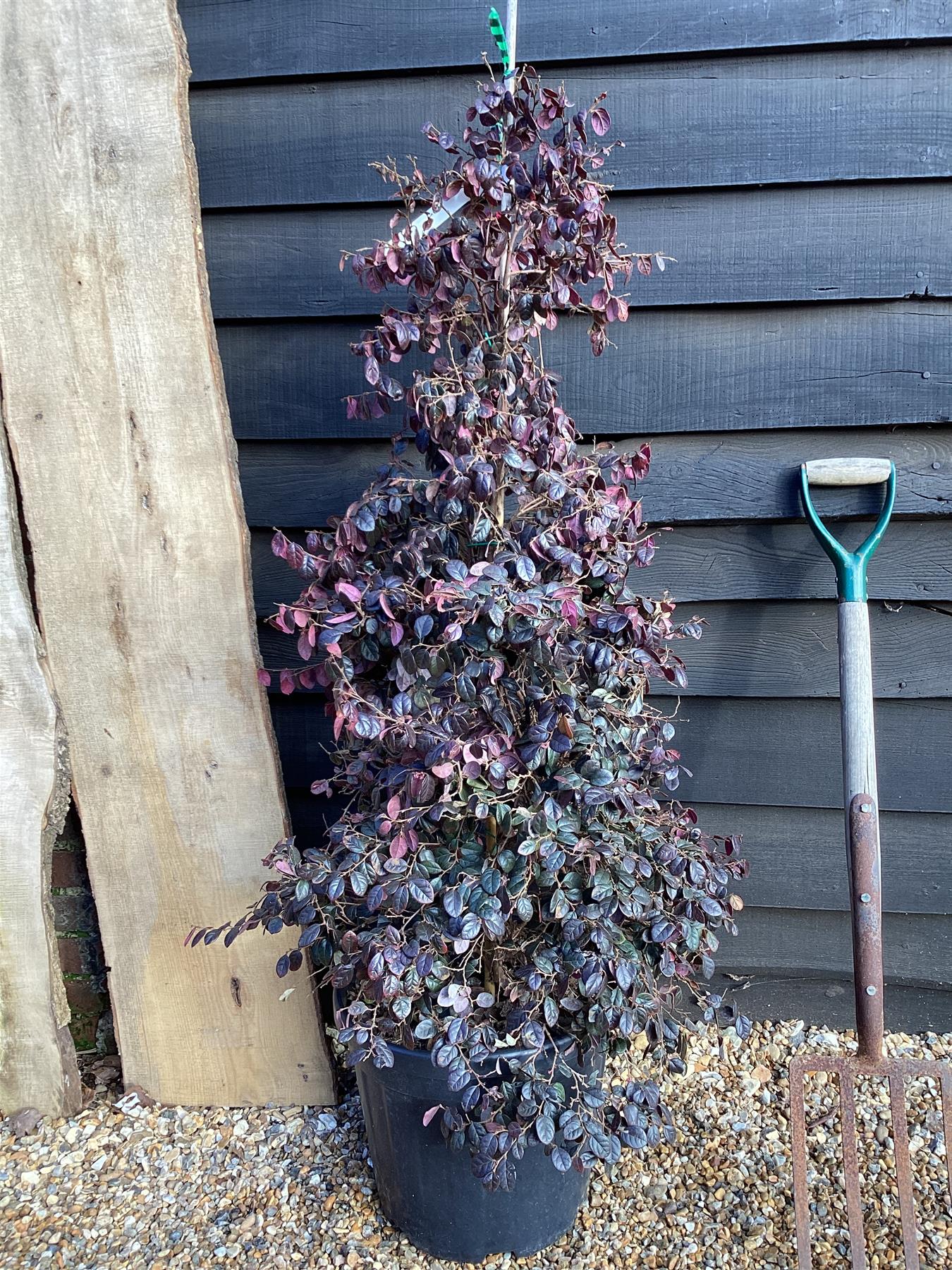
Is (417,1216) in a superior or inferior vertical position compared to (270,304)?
inferior

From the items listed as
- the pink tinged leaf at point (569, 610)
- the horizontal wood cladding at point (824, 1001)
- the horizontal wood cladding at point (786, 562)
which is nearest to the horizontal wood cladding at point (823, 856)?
the horizontal wood cladding at point (824, 1001)

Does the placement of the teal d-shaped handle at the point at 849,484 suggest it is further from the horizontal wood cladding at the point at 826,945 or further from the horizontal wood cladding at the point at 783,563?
the horizontal wood cladding at the point at 826,945

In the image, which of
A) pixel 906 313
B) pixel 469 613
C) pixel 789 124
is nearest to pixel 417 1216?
pixel 469 613

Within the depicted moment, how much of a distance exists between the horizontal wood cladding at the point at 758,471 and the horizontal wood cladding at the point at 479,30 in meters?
0.68

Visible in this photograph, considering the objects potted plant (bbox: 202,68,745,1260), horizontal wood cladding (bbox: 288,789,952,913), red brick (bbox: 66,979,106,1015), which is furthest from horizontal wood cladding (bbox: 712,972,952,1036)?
red brick (bbox: 66,979,106,1015)

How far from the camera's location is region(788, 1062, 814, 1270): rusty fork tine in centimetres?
137

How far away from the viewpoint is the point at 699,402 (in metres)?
1.68

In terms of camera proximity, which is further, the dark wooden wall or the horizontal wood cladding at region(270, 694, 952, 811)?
the horizontal wood cladding at region(270, 694, 952, 811)

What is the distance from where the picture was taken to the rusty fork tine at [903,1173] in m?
1.33

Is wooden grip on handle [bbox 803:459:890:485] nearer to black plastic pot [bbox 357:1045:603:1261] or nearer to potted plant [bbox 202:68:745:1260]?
potted plant [bbox 202:68:745:1260]

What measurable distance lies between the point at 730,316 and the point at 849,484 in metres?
0.39

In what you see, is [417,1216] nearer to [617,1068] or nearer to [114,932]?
[617,1068]

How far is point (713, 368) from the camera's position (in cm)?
166

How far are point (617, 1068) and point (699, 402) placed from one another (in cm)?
135
